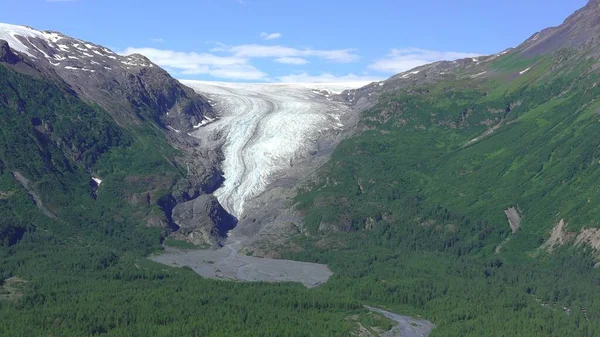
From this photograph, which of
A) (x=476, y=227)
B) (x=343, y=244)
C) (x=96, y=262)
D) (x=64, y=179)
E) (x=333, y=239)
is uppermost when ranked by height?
(x=64, y=179)

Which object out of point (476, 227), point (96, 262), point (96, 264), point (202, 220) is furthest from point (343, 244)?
point (96, 264)

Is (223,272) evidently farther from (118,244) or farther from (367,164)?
(367,164)

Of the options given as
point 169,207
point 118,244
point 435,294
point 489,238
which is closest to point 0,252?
point 118,244

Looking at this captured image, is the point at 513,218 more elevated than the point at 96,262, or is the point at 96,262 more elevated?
the point at 513,218

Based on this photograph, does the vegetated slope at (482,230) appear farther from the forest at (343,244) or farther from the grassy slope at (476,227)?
the forest at (343,244)

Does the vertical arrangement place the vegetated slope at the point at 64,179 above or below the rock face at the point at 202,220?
above

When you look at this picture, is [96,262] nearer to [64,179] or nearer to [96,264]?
[96,264]

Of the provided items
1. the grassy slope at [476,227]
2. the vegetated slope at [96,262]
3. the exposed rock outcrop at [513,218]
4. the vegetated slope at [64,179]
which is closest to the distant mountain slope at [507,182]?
the grassy slope at [476,227]
